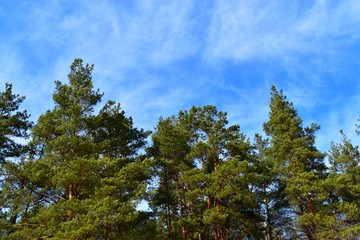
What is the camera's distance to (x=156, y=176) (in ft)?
72.7

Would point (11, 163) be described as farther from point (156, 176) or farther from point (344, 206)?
point (344, 206)

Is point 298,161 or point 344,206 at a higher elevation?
point 298,161

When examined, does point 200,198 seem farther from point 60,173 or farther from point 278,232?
point 278,232

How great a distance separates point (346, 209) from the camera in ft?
65.8

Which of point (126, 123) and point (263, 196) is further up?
point (126, 123)

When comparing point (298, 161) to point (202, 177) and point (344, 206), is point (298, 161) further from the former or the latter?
point (202, 177)

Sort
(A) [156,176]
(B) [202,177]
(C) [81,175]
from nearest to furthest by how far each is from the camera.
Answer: (C) [81,175] → (B) [202,177] → (A) [156,176]

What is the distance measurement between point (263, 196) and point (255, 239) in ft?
18.1

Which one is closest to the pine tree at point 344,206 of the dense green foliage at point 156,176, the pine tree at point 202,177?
the dense green foliage at point 156,176

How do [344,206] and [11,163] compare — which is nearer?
[11,163]

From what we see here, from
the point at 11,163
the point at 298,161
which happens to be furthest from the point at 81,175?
the point at 298,161

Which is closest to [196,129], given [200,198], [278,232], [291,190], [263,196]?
[200,198]

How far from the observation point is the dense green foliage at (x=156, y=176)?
13906 millimetres

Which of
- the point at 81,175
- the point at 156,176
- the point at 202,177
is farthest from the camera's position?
the point at 156,176
